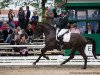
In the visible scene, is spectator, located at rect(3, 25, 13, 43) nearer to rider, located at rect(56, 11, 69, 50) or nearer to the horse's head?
the horse's head

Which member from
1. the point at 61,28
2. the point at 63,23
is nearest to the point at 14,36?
the point at 61,28

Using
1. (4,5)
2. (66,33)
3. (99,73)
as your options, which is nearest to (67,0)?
(66,33)

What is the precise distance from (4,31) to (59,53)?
3308 millimetres

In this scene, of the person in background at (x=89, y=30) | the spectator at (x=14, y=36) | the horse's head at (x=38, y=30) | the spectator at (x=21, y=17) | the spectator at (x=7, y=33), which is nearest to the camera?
the horse's head at (x=38, y=30)

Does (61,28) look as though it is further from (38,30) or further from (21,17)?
(21,17)

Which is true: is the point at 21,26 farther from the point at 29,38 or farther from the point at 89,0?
the point at 89,0

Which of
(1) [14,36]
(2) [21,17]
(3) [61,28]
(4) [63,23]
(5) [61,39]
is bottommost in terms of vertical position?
(1) [14,36]

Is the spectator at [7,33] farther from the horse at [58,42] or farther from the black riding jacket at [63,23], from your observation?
the black riding jacket at [63,23]

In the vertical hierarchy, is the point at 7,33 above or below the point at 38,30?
below

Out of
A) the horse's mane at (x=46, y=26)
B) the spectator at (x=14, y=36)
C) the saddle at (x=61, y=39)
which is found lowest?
the spectator at (x=14, y=36)

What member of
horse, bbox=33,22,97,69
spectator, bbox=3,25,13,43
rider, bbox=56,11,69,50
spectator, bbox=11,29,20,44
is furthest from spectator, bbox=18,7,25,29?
rider, bbox=56,11,69,50

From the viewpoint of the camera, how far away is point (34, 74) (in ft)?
50.6

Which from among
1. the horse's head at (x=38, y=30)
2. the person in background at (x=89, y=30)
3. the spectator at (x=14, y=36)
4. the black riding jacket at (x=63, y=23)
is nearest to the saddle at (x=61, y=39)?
the black riding jacket at (x=63, y=23)

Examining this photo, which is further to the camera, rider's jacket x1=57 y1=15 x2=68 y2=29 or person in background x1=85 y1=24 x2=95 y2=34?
person in background x1=85 y1=24 x2=95 y2=34
